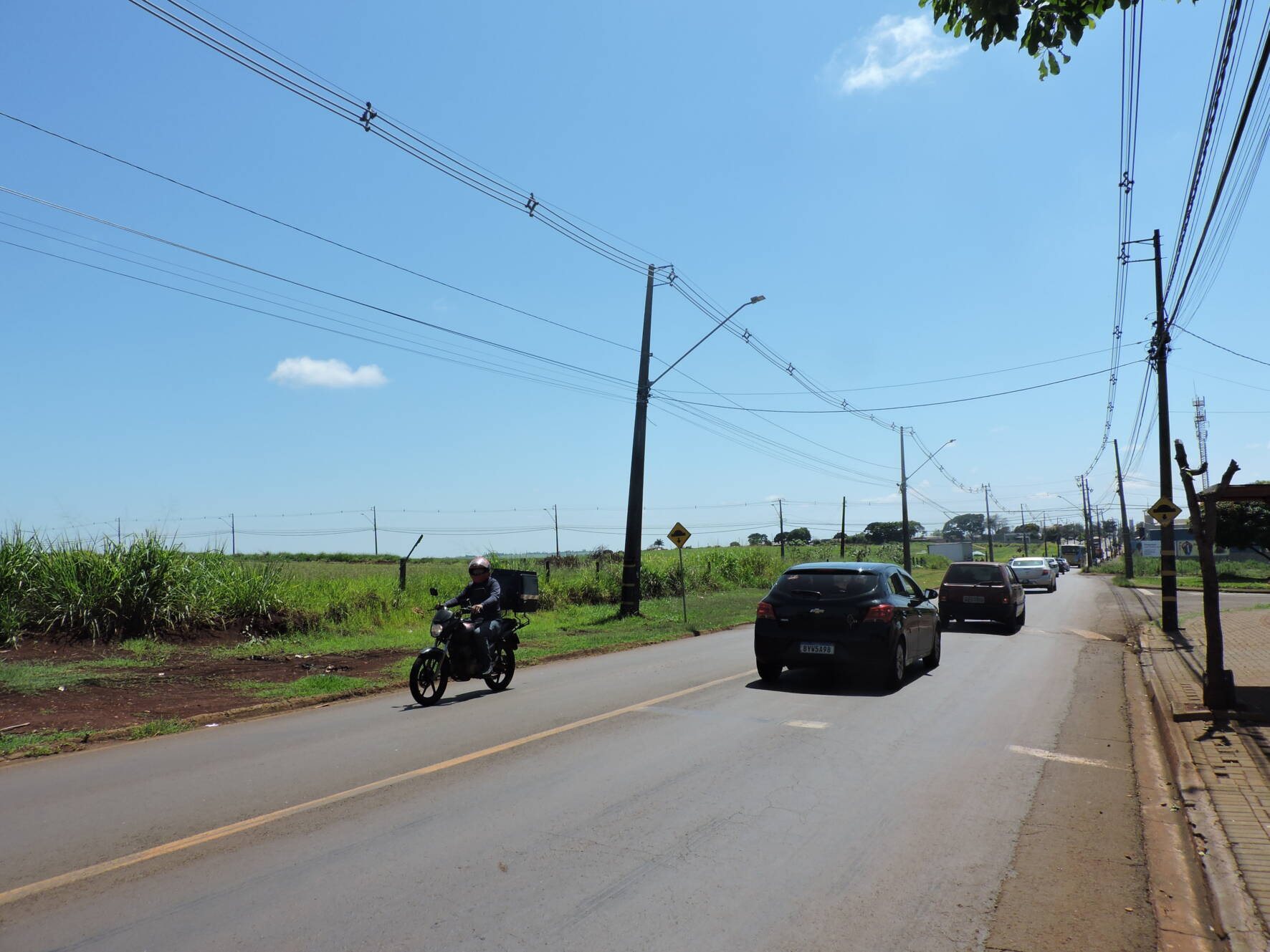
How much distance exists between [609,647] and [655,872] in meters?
13.1

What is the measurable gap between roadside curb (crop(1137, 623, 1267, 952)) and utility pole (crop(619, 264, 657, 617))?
15.7 m

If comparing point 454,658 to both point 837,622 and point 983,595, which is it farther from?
point 983,595

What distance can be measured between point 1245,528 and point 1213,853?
64.9 metres

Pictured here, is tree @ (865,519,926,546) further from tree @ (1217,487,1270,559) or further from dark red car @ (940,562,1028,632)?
dark red car @ (940,562,1028,632)

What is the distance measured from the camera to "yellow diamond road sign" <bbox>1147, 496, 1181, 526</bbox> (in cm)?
2145

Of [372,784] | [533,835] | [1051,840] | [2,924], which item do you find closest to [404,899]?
[533,835]

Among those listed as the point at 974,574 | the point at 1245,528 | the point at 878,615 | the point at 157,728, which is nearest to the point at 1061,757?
the point at 878,615

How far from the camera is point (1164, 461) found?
23.7 m

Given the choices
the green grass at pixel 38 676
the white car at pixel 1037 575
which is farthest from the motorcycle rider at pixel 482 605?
the white car at pixel 1037 575

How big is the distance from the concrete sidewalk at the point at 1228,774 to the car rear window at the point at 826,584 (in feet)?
11.7

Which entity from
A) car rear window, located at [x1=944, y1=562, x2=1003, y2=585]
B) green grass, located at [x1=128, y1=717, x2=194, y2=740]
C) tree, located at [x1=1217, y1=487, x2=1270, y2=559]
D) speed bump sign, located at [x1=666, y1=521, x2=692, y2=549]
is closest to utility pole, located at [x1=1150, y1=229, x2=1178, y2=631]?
car rear window, located at [x1=944, y1=562, x2=1003, y2=585]

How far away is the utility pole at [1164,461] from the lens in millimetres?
21000

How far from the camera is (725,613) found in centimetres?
2675

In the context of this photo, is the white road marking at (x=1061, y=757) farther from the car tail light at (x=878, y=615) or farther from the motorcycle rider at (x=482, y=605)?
the motorcycle rider at (x=482, y=605)
